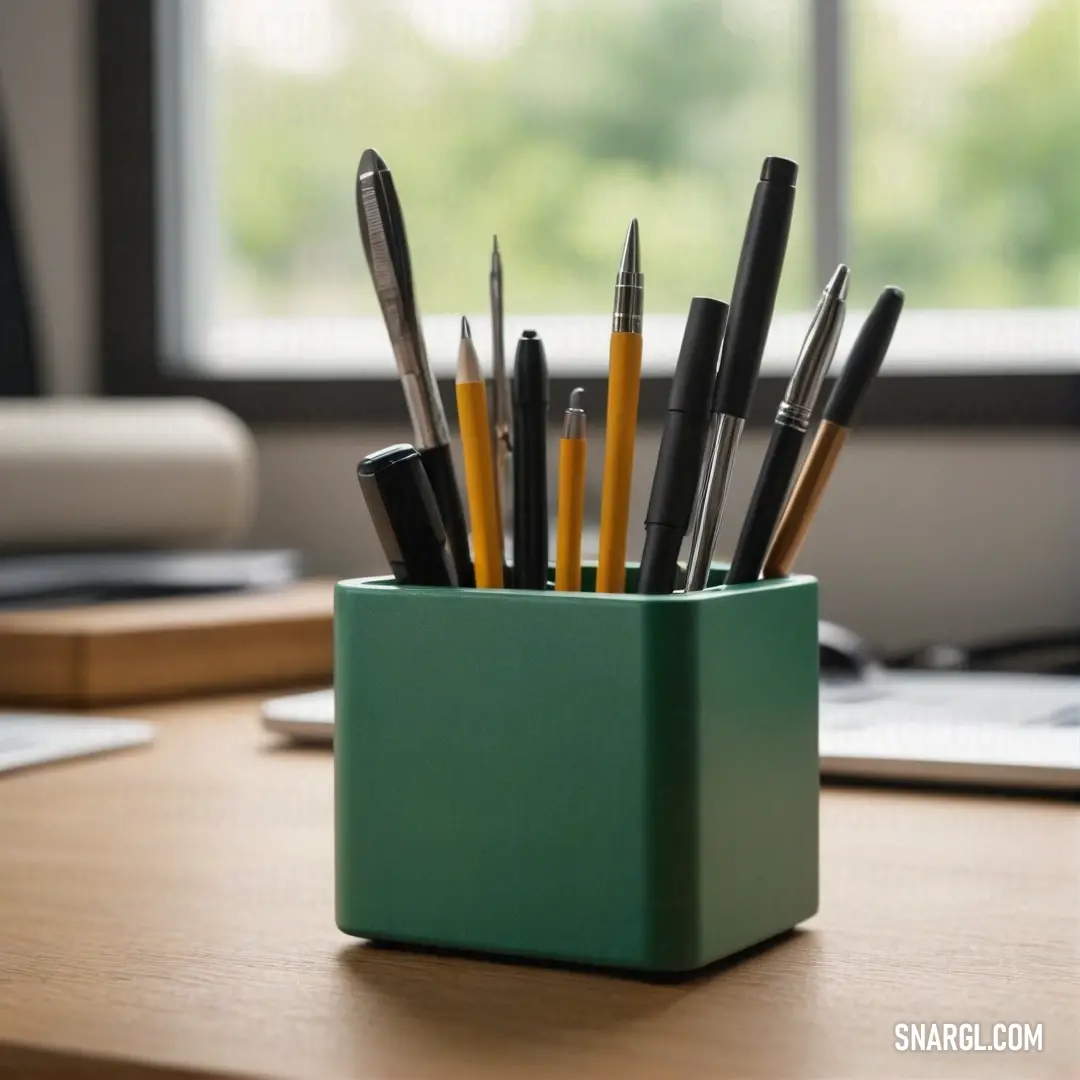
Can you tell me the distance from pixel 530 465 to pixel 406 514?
4cm

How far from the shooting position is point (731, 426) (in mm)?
409

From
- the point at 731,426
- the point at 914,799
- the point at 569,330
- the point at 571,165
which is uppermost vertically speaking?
the point at 571,165

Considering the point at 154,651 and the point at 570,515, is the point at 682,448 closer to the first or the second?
the point at 570,515

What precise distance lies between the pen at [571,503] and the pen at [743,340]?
3cm

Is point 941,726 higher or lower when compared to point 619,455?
lower

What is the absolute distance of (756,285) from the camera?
1.32 ft

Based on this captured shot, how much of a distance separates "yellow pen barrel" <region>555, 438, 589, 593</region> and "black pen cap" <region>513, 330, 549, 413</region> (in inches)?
0.6

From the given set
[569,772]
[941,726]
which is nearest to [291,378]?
[941,726]

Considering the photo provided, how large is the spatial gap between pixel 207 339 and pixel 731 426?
39.4 inches

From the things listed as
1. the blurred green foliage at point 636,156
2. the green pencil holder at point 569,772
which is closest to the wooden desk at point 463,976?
the green pencil holder at point 569,772

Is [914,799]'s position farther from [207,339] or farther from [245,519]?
[207,339]

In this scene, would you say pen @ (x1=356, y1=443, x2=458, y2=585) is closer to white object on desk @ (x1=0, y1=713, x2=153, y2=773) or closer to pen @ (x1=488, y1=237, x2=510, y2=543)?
pen @ (x1=488, y1=237, x2=510, y2=543)

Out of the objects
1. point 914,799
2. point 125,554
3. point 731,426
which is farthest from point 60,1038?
point 125,554

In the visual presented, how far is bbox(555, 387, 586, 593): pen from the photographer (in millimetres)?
416
